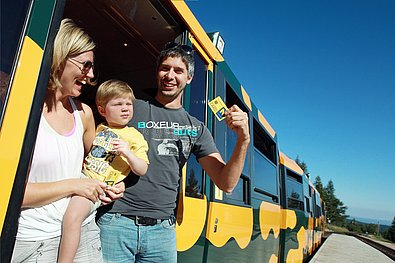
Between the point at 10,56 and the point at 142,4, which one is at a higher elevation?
the point at 142,4

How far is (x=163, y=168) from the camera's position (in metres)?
1.73

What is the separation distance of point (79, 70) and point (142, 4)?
1.07 meters

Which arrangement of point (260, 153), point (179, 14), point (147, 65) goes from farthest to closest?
point (260, 153)
point (147, 65)
point (179, 14)

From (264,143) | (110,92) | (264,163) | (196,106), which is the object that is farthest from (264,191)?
(110,92)

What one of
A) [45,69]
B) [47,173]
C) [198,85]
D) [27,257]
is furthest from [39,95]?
[198,85]

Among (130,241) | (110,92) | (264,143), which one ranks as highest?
(264,143)

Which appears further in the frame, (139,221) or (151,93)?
(151,93)

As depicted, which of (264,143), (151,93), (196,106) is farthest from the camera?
(264,143)

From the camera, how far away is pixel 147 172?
1695mm

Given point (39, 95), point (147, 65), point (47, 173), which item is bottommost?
point (47, 173)

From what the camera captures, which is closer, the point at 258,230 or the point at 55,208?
the point at 55,208

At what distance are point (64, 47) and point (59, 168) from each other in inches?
18.6

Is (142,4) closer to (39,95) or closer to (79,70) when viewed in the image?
(79,70)

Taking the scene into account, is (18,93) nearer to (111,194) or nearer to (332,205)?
(111,194)
